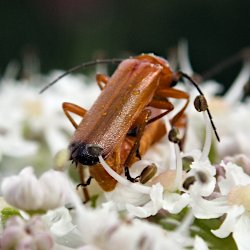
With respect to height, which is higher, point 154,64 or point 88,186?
point 154,64

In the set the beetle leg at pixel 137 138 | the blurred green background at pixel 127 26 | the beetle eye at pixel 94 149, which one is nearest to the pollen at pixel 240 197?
the beetle leg at pixel 137 138

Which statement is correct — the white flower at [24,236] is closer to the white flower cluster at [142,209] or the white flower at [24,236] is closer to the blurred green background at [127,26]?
the white flower cluster at [142,209]

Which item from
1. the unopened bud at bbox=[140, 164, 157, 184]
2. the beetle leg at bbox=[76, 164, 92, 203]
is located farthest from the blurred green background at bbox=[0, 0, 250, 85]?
the unopened bud at bbox=[140, 164, 157, 184]

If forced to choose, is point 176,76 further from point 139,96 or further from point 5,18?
point 5,18

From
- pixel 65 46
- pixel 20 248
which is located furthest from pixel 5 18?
pixel 20 248

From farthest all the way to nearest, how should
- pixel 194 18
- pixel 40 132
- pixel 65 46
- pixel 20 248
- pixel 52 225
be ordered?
pixel 194 18, pixel 65 46, pixel 40 132, pixel 52 225, pixel 20 248

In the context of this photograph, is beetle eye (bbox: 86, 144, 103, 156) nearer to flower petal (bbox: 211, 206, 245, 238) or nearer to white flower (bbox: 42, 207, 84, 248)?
white flower (bbox: 42, 207, 84, 248)

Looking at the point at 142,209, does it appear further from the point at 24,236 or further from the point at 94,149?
the point at 24,236
